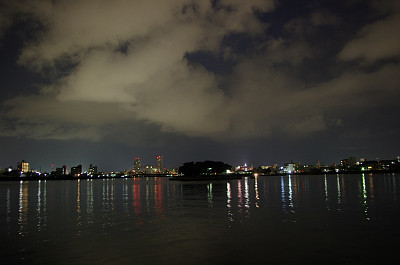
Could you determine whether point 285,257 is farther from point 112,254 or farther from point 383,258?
point 112,254

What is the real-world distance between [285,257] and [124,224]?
15636 millimetres

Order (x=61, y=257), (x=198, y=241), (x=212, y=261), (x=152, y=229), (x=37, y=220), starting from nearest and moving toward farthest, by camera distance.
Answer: (x=212, y=261), (x=61, y=257), (x=198, y=241), (x=152, y=229), (x=37, y=220)

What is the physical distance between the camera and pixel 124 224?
27328 mm

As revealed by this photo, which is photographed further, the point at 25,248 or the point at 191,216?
the point at 191,216

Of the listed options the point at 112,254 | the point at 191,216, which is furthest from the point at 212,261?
the point at 191,216

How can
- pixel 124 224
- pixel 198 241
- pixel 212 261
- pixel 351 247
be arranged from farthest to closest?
pixel 124 224 → pixel 198 241 → pixel 351 247 → pixel 212 261

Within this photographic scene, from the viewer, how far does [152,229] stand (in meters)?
24.6

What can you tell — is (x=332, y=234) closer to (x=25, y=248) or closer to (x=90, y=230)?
(x=90, y=230)

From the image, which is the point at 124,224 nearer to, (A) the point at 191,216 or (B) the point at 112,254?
(A) the point at 191,216

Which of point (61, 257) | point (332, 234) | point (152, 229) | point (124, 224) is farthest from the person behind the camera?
point (124, 224)

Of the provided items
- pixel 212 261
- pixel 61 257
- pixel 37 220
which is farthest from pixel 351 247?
pixel 37 220

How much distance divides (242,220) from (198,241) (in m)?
8.85

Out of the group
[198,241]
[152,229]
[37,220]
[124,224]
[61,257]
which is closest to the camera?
[61,257]

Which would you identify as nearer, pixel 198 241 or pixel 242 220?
pixel 198 241
